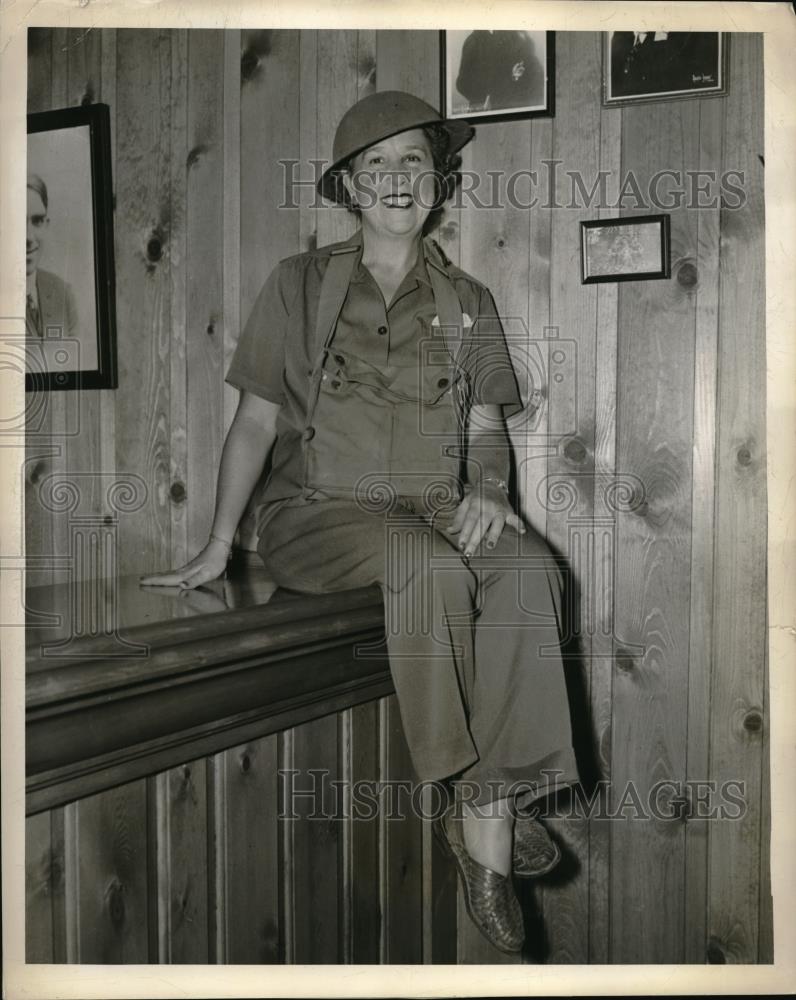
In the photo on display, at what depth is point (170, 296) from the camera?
158cm

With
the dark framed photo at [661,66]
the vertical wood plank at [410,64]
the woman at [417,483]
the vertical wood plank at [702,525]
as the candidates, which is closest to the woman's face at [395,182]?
the woman at [417,483]

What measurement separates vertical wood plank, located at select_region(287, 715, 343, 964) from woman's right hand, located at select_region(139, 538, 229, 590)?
26cm

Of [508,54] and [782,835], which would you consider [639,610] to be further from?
[508,54]

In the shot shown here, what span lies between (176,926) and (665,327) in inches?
45.2

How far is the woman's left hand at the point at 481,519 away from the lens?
1.33m

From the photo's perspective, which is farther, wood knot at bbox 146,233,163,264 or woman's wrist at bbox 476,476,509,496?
wood knot at bbox 146,233,163,264

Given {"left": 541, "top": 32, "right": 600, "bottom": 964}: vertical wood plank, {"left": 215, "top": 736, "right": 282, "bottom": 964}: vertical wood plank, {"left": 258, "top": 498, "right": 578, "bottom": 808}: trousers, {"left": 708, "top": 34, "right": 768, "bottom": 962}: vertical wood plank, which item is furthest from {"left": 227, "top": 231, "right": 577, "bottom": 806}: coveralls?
{"left": 708, "top": 34, "right": 768, "bottom": 962}: vertical wood plank

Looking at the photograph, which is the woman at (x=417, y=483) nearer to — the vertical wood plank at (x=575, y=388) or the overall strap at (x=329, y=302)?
the overall strap at (x=329, y=302)

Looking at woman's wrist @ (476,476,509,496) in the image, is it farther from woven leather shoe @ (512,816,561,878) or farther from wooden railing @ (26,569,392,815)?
woven leather shoe @ (512,816,561,878)

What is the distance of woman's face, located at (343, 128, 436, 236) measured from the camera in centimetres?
140

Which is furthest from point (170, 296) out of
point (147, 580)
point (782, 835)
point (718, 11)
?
point (782, 835)

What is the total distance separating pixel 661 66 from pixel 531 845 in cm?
119

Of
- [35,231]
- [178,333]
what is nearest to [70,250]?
[35,231]

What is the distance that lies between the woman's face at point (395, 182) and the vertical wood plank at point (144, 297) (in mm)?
346
